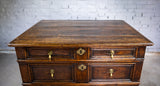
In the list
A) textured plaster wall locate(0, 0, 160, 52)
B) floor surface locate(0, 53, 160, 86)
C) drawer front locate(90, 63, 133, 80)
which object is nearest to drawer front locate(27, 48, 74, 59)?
drawer front locate(90, 63, 133, 80)

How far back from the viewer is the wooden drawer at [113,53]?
1150mm

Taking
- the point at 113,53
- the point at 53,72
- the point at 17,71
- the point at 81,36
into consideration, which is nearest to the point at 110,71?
the point at 113,53

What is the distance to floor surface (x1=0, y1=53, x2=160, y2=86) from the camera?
1733 mm

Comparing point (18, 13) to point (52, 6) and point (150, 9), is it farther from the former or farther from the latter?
point (150, 9)

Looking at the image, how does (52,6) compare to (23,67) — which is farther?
(52,6)

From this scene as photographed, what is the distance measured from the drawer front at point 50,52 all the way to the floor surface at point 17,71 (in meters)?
0.75

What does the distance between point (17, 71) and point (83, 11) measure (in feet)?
4.09

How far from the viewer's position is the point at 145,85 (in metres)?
1.68

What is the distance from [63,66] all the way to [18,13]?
134 centimetres

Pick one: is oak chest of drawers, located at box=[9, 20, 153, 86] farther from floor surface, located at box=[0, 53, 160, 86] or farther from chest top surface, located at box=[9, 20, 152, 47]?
floor surface, located at box=[0, 53, 160, 86]

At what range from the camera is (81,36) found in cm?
125

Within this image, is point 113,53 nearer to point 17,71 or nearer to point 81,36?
point 81,36

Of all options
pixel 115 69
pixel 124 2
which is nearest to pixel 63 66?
pixel 115 69

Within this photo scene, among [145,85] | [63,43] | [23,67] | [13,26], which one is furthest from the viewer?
[13,26]
